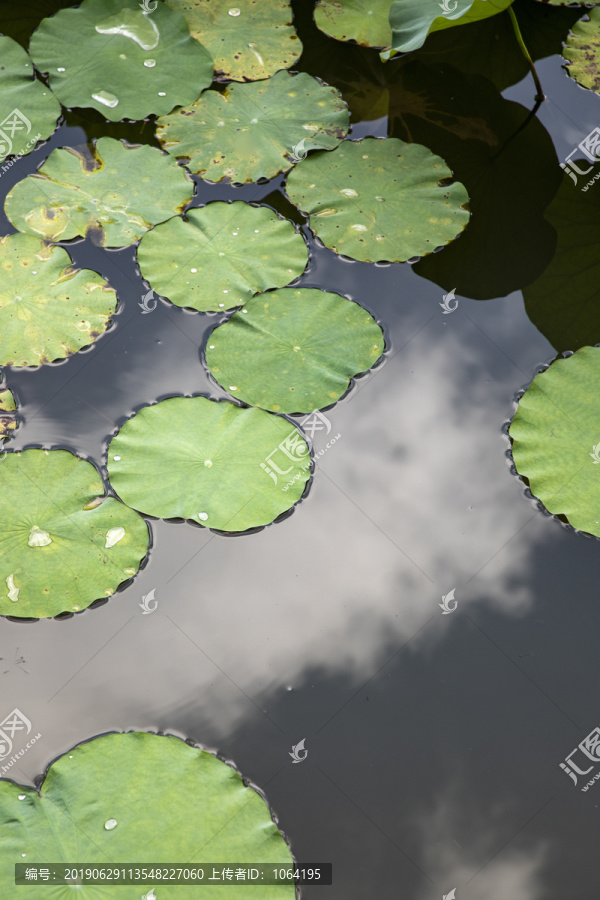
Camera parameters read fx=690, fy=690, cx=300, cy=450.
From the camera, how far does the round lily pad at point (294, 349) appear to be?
9.29 ft

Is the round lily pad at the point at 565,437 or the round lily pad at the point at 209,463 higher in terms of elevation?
the round lily pad at the point at 565,437

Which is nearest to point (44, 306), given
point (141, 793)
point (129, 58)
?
point (129, 58)

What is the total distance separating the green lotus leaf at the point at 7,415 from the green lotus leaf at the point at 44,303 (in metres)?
0.14

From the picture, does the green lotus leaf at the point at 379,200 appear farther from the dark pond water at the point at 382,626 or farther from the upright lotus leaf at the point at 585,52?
the upright lotus leaf at the point at 585,52

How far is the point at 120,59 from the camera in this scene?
365cm

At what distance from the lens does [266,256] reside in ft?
10.3

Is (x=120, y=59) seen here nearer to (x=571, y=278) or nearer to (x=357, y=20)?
(x=357, y=20)

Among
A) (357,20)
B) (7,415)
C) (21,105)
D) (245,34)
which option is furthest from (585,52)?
(7,415)

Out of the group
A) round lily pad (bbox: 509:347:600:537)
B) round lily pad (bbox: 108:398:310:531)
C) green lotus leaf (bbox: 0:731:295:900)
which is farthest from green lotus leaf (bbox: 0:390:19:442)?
round lily pad (bbox: 509:347:600:537)

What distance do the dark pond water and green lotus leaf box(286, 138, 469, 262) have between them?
121 millimetres

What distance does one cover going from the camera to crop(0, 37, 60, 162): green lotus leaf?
3.45 metres

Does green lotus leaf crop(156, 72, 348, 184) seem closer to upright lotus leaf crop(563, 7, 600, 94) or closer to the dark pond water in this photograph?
the dark pond water

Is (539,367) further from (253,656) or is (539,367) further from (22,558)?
(22,558)

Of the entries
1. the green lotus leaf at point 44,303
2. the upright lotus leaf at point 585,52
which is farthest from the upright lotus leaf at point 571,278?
the green lotus leaf at point 44,303
